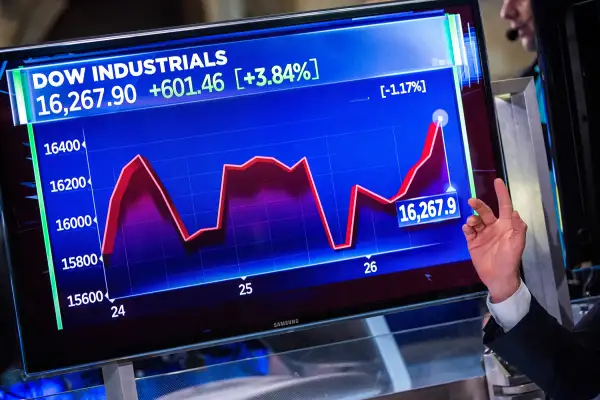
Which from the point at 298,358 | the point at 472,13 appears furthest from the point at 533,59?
the point at 298,358

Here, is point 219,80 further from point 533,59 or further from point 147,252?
point 533,59

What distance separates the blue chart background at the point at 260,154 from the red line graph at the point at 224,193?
13 mm

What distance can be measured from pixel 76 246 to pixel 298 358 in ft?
2.20

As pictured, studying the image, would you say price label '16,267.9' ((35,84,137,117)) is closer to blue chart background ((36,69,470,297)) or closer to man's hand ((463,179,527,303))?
blue chart background ((36,69,470,297))

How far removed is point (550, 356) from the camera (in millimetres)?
1796

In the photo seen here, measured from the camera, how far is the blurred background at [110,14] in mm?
2088

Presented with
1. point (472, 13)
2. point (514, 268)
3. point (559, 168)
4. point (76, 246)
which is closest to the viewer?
point (514, 268)

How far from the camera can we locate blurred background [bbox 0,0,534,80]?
209cm

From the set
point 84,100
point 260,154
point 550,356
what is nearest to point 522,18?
point 260,154

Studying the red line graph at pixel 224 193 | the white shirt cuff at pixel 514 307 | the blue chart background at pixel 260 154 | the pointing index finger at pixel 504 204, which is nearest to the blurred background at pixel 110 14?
the blue chart background at pixel 260 154

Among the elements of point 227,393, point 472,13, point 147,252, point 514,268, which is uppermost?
point 472,13

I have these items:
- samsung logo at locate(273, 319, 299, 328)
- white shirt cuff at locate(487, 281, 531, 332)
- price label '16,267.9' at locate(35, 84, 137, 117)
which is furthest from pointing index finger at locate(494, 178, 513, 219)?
price label '16,267.9' at locate(35, 84, 137, 117)

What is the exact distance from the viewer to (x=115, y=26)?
214cm

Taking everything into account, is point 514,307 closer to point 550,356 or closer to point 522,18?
point 550,356
